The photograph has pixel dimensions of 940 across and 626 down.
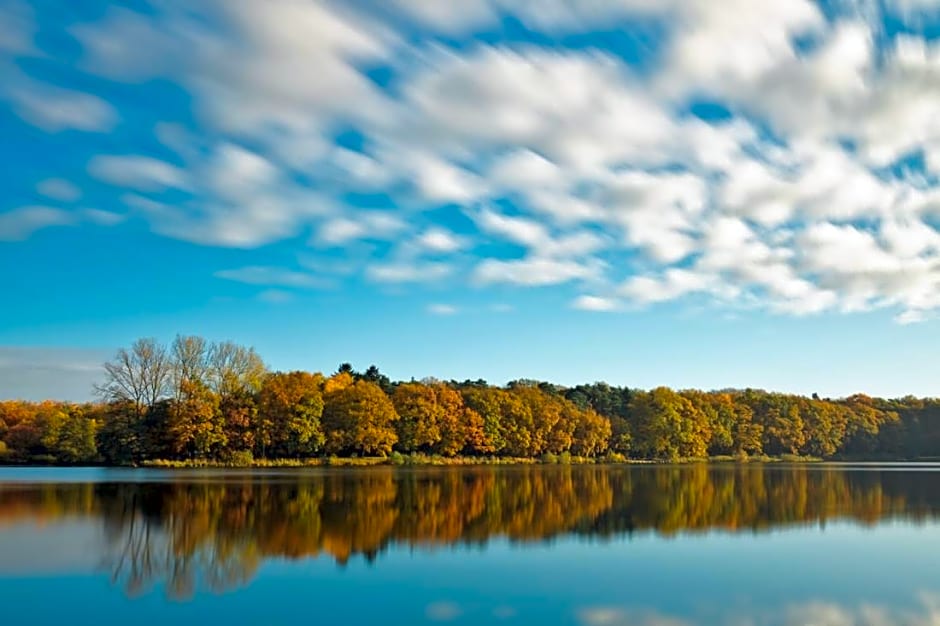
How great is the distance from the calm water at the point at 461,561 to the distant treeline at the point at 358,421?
35.3 metres

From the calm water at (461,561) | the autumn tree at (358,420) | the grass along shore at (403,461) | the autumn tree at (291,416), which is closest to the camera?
the calm water at (461,561)

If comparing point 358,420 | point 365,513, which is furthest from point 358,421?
point 365,513

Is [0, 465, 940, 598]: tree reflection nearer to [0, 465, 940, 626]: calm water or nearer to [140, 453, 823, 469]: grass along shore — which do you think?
[0, 465, 940, 626]: calm water

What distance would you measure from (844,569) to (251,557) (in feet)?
42.7

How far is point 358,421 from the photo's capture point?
233ft

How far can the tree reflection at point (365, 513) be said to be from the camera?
1808 centimetres

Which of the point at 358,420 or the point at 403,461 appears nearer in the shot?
the point at 358,420

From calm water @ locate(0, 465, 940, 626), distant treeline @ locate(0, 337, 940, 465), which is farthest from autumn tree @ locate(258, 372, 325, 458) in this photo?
calm water @ locate(0, 465, 940, 626)

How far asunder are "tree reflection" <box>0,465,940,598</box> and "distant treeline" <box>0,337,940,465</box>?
2381 centimetres

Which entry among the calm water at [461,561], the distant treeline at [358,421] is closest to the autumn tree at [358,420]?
the distant treeline at [358,421]

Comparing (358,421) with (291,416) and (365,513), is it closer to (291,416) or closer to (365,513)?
(291,416)

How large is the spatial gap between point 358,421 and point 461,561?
178ft

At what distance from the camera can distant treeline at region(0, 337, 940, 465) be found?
67.5 m

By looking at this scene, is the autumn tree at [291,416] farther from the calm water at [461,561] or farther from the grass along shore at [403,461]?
the calm water at [461,561]
